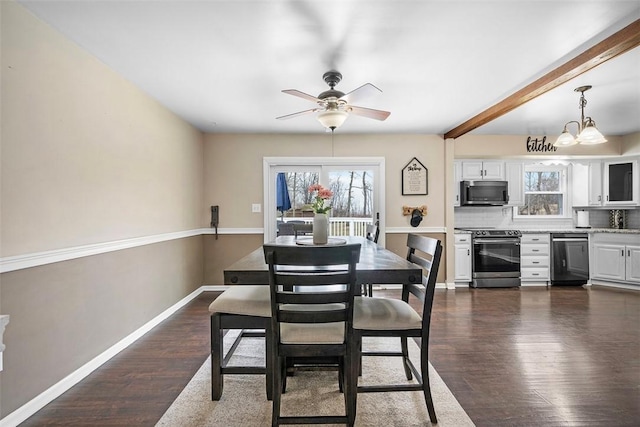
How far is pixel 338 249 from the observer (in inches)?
55.7

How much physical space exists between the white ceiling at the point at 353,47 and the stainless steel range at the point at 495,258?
6.39 ft

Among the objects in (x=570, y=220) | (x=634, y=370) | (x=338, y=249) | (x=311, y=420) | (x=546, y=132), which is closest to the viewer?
(x=338, y=249)

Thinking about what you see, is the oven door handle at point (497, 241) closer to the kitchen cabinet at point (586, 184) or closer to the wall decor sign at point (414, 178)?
the wall decor sign at point (414, 178)

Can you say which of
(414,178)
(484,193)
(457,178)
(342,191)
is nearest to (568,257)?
(484,193)

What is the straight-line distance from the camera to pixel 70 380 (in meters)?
2.11

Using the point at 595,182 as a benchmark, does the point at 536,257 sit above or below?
below

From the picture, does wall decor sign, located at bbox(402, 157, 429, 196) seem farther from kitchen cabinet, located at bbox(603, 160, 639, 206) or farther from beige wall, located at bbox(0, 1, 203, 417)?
beige wall, located at bbox(0, 1, 203, 417)

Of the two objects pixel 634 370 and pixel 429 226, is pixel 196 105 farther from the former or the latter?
pixel 634 370

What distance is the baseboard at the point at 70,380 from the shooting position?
1736 millimetres

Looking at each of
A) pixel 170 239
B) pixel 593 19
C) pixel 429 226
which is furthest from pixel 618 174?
pixel 170 239

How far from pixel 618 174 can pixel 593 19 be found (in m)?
4.23

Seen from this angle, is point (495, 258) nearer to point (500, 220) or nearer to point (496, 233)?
point (496, 233)

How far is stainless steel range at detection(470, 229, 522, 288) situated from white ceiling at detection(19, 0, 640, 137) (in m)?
1.95

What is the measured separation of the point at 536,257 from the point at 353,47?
4.41 meters
